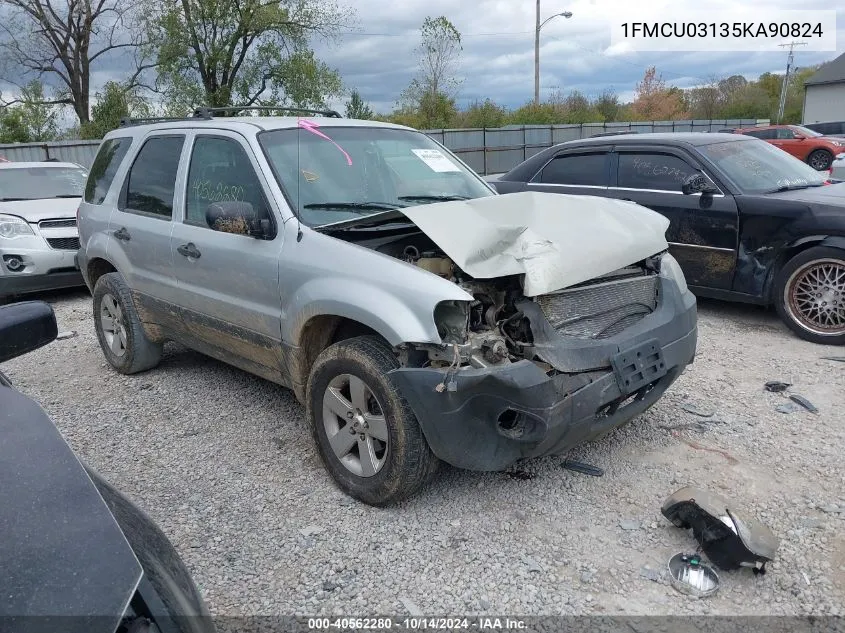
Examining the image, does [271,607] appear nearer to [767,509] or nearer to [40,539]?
[40,539]

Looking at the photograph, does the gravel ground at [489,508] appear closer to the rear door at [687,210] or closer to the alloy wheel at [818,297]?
the alloy wheel at [818,297]

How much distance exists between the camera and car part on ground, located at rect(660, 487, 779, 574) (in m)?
2.68

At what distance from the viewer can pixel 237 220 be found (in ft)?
11.7

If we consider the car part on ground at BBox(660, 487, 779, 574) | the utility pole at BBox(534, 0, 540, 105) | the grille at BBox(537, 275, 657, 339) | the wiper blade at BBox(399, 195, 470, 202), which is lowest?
the car part on ground at BBox(660, 487, 779, 574)

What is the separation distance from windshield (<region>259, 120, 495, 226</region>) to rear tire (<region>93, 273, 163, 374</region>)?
6.61ft

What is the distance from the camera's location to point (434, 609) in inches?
104

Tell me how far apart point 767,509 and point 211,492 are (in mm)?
2815

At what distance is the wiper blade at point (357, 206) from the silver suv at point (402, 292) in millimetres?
16

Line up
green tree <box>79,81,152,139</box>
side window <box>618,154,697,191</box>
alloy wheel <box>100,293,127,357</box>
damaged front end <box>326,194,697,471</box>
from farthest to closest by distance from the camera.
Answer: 1. green tree <box>79,81,152,139</box>
2. side window <box>618,154,697,191</box>
3. alloy wheel <box>100,293,127,357</box>
4. damaged front end <box>326,194,697,471</box>

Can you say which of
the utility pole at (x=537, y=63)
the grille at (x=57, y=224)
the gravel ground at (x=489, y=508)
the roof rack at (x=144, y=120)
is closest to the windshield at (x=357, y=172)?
the roof rack at (x=144, y=120)

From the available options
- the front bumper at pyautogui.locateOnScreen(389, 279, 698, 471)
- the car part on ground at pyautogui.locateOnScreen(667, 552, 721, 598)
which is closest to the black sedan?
the front bumper at pyautogui.locateOnScreen(389, 279, 698, 471)

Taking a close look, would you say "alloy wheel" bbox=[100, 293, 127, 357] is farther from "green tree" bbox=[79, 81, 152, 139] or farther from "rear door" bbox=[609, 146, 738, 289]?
"green tree" bbox=[79, 81, 152, 139]

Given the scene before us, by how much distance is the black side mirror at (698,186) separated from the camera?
6008mm

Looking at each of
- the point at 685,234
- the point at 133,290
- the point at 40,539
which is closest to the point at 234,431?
the point at 133,290
